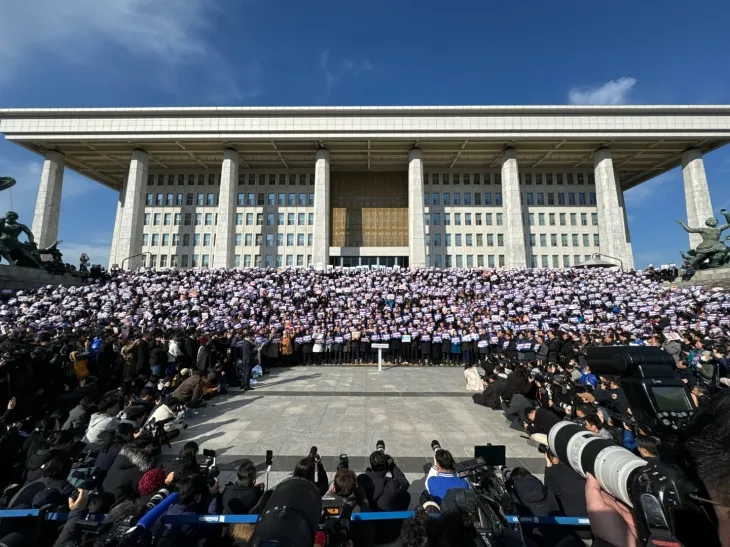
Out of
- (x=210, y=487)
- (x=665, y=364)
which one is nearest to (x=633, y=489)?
(x=665, y=364)

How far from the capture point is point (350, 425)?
7977 mm

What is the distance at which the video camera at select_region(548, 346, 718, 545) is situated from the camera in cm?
129

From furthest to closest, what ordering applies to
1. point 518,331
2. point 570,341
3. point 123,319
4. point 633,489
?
point 123,319 < point 518,331 < point 570,341 < point 633,489

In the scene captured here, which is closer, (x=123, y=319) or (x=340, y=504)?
(x=340, y=504)

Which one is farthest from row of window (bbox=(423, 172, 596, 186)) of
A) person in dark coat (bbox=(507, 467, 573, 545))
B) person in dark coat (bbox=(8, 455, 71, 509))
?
person in dark coat (bbox=(8, 455, 71, 509))

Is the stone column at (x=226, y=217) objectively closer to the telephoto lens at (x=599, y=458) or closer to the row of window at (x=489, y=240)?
the row of window at (x=489, y=240)

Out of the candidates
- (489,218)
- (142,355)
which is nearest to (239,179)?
(489,218)

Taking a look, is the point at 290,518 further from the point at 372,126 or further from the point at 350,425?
the point at 372,126

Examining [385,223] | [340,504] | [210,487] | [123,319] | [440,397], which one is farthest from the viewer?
[385,223]

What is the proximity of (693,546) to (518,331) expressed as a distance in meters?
17.8

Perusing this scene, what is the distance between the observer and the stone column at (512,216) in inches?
1636

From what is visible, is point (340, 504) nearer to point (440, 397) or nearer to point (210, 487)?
point (210, 487)

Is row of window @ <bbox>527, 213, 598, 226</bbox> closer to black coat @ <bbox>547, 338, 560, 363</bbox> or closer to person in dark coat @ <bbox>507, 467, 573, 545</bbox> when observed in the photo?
black coat @ <bbox>547, 338, 560, 363</bbox>

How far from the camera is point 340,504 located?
8.86 ft
